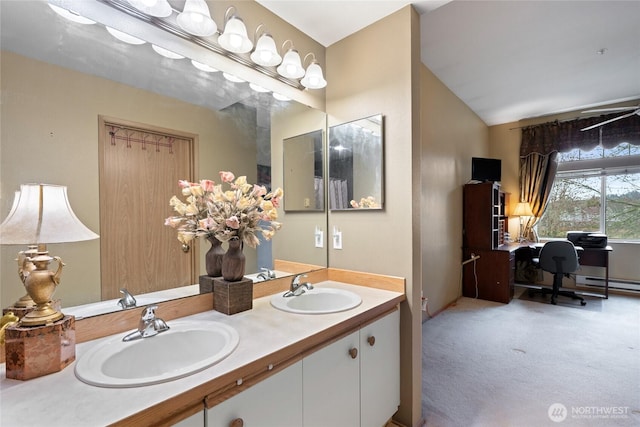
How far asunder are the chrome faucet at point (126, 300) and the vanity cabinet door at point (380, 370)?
40.0 inches

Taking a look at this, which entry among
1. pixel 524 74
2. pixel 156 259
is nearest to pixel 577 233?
pixel 524 74

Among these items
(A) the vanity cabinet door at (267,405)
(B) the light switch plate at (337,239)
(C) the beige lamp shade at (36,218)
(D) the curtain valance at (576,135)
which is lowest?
(A) the vanity cabinet door at (267,405)

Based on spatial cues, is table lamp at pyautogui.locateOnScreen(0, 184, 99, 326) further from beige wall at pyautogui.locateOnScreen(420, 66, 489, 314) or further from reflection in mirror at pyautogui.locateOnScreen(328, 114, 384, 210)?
beige wall at pyautogui.locateOnScreen(420, 66, 489, 314)

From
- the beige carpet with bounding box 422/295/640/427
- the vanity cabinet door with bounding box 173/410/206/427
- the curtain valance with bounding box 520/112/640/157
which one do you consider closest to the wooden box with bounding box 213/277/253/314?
the vanity cabinet door with bounding box 173/410/206/427

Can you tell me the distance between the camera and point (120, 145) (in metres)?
1.21

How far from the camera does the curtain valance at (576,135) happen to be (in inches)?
171

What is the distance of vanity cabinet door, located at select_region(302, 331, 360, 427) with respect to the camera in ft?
3.69

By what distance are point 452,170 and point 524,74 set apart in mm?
1347

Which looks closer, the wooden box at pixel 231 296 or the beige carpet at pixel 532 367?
the wooden box at pixel 231 296

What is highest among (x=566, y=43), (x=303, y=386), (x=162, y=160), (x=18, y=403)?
(x=566, y=43)

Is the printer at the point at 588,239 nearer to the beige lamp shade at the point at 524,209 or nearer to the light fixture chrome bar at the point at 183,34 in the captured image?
the beige lamp shade at the point at 524,209

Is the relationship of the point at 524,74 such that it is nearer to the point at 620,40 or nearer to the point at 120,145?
the point at 620,40

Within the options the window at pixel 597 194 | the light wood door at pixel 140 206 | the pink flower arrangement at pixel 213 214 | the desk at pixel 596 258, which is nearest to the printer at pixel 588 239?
the desk at pixel 596 258

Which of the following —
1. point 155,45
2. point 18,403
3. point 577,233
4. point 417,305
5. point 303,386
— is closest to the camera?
point 18,403
